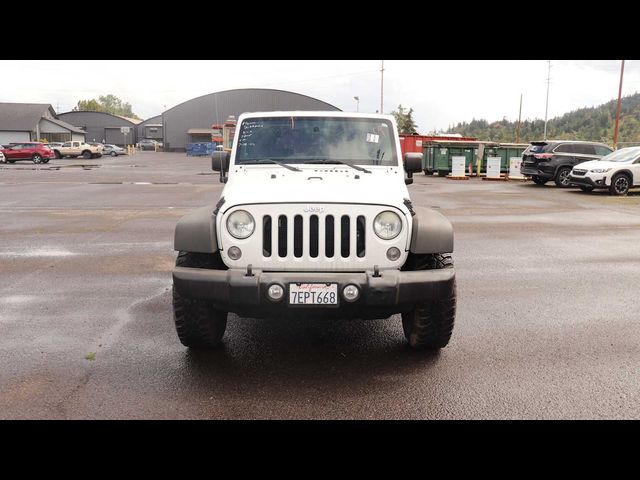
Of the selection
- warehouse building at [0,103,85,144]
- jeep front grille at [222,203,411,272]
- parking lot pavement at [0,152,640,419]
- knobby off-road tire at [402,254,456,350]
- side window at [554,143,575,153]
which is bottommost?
parking lot pavement at [0,152,640,419]

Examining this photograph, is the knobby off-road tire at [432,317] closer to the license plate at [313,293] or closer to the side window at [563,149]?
the license plate at [313,293]

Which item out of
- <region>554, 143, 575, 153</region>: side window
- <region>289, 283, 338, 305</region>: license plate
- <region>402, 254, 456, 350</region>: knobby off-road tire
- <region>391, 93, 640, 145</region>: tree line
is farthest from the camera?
<region>391, 93, 640, 145</region>: tree line

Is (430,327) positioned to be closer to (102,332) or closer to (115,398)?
(115,398)

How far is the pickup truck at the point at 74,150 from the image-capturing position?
2091 inches

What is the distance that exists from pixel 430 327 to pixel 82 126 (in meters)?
99.4

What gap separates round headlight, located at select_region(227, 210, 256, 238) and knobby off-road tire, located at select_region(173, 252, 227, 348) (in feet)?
1.04

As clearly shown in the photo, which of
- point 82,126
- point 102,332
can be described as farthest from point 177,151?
point 102,332

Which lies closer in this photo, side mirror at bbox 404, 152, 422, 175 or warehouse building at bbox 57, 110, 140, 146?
side mirror at bbox 404, 152, 422, 175

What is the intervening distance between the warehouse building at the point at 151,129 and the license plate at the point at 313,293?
99.8 meters

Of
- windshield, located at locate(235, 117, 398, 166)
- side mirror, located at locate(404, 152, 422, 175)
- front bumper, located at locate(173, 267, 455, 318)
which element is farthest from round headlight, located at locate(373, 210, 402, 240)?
side mirror, located at locate(404, 152, 422, 175)

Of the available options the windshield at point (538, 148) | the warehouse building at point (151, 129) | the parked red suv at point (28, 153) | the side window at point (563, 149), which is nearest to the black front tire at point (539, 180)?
the windshield at point (538, 148)

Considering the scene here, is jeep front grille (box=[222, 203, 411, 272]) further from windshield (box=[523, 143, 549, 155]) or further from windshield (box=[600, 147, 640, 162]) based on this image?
windshield (box=[523, 143, 549, 155])

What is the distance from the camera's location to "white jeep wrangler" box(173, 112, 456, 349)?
3.90 metres
